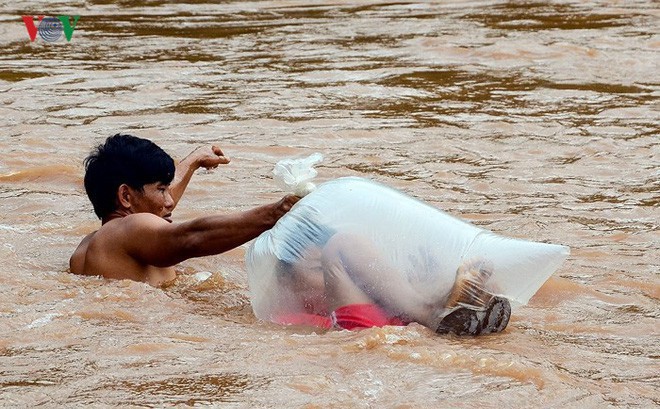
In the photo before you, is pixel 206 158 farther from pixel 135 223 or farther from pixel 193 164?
pixel 135 223

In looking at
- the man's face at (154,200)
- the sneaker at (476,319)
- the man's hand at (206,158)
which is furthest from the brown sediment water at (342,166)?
the man's hand at (206,158)

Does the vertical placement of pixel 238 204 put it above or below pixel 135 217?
below

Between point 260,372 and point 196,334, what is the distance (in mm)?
530

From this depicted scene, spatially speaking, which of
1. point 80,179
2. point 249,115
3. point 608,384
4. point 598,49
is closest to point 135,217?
point 608,384

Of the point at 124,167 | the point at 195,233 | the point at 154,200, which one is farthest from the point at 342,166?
the point at 195,233

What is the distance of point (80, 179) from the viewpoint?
742 cm

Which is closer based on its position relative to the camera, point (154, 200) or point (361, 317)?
point (361, 317)

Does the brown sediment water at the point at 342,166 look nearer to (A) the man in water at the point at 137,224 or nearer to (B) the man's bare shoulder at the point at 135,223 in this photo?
(A) the man in water at the point at 137,224

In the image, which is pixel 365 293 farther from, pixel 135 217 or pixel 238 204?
pixel 238 204

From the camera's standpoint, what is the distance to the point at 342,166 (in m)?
7.79

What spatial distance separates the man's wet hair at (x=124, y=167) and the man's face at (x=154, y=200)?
2cm

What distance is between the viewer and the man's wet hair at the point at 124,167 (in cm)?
501

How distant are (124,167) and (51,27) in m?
9.25

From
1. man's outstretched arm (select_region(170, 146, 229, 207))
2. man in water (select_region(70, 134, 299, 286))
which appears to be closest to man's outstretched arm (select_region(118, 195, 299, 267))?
man in water (select_region(70, 134, 299, 286))
